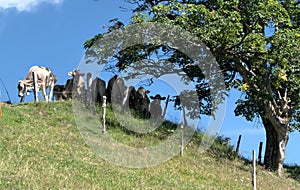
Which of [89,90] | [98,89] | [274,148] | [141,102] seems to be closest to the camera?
[274,148]

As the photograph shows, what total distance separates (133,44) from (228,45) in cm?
429

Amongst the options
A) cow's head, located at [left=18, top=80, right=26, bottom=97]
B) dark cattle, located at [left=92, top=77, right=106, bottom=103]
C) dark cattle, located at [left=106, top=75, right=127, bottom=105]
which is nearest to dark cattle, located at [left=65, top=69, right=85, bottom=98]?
dark cattle, located at [left=92, top=77, right=106, bottom=103]

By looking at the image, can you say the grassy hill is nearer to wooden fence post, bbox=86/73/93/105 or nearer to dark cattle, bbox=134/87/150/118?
wooden fence post, bbox=86/73/93/105

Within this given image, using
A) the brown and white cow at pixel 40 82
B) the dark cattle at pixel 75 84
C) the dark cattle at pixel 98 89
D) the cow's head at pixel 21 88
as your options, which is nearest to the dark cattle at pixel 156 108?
the dark cattle at pixel 98 89

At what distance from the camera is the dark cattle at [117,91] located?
97.9ft

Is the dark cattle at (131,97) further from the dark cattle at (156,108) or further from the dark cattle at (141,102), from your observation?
the dark cattle at (156,108)

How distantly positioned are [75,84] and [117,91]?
238 centimetres

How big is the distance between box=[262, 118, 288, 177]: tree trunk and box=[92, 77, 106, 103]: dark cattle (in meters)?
8.99

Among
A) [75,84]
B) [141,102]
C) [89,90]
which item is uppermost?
[75,84]

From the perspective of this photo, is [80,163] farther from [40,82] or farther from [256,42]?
Result: [40,82]

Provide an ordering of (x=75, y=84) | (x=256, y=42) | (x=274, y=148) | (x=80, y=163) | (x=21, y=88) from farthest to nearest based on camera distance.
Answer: (x=75, y=84)
(x=21, y=88)
(x=274, y=148)
(x=256, y=42)
(x=80, y=163)

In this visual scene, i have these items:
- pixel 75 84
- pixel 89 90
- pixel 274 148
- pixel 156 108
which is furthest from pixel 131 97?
pixel 274 148

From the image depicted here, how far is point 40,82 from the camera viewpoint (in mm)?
29422

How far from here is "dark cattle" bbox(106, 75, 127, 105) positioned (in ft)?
97.9
